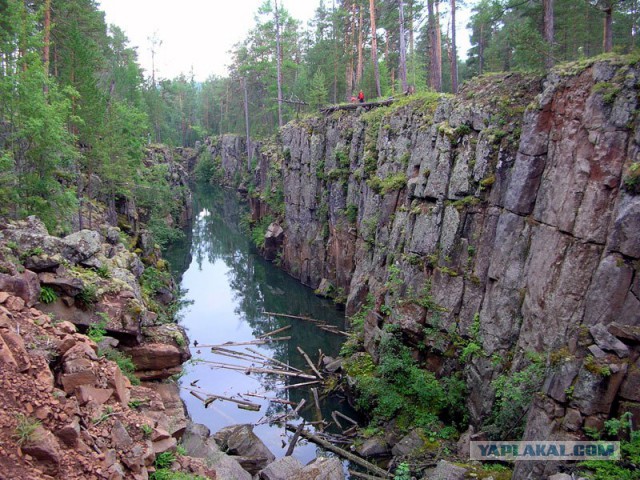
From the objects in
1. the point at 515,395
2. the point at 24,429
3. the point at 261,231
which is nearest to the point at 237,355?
the point at 515,395

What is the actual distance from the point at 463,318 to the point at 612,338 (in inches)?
252

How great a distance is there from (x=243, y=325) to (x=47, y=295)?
56.1 feet

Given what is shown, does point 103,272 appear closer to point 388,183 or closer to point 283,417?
point 283,417

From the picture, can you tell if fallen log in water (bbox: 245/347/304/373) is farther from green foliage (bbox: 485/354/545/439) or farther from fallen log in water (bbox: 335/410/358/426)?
green foliage (bbox: 485/354/545/439)

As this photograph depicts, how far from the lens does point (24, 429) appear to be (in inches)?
302

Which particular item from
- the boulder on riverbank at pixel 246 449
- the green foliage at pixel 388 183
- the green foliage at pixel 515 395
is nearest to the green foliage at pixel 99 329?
the boulder on riverbank at pixel 246 449

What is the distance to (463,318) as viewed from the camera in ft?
55.7

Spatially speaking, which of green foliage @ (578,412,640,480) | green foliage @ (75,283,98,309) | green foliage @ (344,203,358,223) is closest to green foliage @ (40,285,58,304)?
green foliage @ (75,283,98,309)

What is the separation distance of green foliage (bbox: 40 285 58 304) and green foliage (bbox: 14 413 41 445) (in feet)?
17.8

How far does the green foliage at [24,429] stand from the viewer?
757 cm

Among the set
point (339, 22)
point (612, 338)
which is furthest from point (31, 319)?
point (339, 22)

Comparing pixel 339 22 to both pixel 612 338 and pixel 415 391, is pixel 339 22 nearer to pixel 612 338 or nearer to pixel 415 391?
pixel 415 391

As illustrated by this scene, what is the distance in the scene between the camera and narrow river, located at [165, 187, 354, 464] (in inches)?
783

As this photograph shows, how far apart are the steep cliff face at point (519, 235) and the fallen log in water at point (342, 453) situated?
3.67 meters
